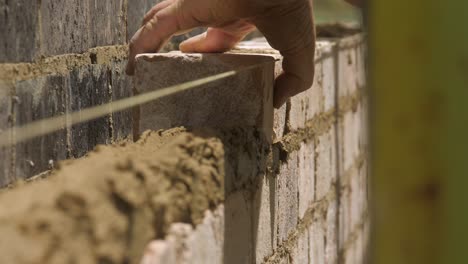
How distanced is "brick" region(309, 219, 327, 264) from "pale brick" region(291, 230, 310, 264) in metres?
0.13

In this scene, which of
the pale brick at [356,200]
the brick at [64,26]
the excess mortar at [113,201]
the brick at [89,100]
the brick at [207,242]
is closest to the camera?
the excess mortar at [113,201]

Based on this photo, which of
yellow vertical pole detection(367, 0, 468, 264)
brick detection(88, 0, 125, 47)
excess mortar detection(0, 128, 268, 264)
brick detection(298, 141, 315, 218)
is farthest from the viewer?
brick detection(298, 141, 315, 218)

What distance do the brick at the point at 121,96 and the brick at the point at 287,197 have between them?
0.69 metres

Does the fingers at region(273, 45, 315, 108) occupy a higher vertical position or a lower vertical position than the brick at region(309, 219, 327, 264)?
higher

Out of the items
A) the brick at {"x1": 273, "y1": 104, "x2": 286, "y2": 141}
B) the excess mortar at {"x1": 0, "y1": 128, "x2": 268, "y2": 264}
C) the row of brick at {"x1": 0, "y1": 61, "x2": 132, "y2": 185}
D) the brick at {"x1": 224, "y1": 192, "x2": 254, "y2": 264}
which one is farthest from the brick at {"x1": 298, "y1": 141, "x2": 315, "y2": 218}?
the excess mortar at {"x1": 0, "y1": 128, "x2": 268, "y2": 264}

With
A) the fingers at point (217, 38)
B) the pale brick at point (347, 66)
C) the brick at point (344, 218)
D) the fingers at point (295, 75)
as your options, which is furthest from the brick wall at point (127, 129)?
the pale brick at point (347, 66)

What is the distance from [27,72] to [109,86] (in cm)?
75

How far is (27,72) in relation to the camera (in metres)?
2.73

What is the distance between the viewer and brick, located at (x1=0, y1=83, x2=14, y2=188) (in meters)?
2.56

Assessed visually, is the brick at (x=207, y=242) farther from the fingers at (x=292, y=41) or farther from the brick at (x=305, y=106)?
the brick at (x=305, y=106)

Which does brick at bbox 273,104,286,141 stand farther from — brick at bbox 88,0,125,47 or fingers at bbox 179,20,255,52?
brick at bbox 88,0,125,47

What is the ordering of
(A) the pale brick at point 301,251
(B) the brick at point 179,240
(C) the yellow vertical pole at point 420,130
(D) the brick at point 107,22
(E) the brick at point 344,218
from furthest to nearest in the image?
(E) the brick at point 344,218 → (A) the pale brick at point 301,251 → (D) the brick at point 107,22 → (B) the brick at point 179,240 → (C) the yellow vertical pole at point 420,130

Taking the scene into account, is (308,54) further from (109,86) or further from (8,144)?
(8,144)

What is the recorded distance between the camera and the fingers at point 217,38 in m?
3.40
